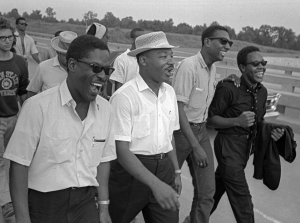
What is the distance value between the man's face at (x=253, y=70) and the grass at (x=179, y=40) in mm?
12309

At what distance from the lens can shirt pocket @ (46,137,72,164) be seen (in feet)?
7.66

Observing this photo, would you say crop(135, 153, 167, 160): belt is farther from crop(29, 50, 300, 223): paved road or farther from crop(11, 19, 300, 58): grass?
crop(11, 19, 300, 58): grass

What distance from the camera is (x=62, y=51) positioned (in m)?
4.16

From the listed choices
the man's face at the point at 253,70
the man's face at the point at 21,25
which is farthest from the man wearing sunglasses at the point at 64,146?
the man's face at the point at 21,25

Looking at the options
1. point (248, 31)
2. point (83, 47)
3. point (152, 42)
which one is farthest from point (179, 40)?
point (83, 47)

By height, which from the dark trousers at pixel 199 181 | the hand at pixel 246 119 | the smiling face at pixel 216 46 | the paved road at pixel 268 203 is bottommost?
the paved road at pixel 268 203

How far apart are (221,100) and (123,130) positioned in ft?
4.80

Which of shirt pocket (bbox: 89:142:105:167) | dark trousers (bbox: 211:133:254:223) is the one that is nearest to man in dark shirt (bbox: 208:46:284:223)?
dark trousers (bbox: 211:133:254:223)

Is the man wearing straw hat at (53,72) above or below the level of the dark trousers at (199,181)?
above

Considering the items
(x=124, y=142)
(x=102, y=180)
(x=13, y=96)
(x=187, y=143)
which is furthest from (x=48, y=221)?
(x=13, y=96)

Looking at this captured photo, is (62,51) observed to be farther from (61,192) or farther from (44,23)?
(44,23)

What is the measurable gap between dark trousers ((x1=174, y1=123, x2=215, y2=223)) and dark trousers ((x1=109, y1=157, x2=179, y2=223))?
860 millimetres

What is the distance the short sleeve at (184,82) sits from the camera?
4.20 meters

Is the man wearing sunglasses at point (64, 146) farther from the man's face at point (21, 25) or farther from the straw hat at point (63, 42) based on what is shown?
the man's face at point (21, 25)
